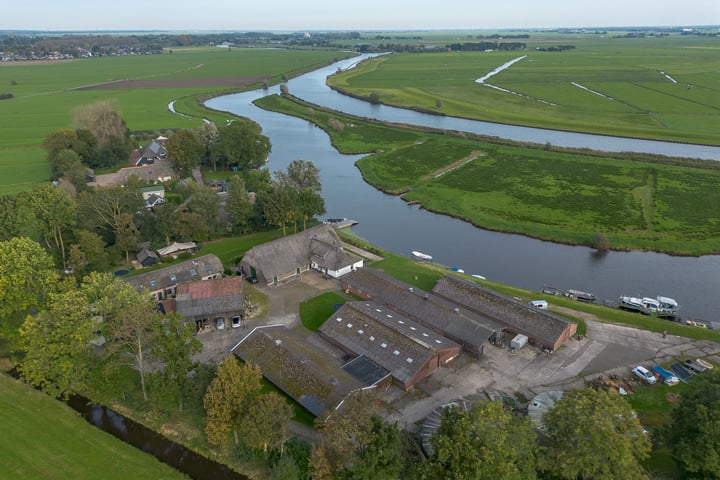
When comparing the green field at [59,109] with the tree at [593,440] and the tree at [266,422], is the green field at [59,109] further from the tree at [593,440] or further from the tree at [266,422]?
the tree at [593,440]

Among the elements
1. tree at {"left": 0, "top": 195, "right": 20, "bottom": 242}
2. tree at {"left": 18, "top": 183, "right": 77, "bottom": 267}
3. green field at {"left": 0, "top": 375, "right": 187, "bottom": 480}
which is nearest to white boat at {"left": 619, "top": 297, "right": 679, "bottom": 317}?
green field at {"left": 0, "top": 375, "right": 187, "bottom": 480}

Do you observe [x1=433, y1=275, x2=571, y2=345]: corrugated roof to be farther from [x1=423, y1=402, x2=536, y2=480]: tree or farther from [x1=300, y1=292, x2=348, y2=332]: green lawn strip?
[x1=423, y1=402, x2=536, y2=480]: tree

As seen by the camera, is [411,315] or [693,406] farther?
[411,315]

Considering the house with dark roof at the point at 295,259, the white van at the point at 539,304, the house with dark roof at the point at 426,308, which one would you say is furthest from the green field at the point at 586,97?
the house with dark roof at the point at 426,308

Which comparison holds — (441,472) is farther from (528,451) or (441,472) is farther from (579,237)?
(579,237)

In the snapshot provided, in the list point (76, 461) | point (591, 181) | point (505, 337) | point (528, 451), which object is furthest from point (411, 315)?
point (591, 181)

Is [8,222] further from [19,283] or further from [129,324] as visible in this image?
[129,324]
